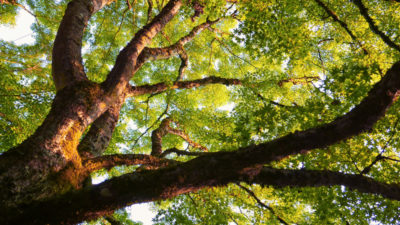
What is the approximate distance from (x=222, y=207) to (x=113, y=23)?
10775mm

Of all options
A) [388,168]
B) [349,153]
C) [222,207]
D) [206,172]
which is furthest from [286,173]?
[222,207]

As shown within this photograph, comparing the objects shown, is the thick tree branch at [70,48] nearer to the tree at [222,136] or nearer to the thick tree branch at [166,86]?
the tree at [222,136]

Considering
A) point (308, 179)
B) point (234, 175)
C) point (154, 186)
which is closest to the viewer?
point (154, 186)

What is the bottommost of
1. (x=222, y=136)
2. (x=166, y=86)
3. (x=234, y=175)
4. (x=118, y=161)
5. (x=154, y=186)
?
(x=154, y=186)

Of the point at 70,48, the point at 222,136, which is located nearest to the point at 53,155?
the point at 70,48

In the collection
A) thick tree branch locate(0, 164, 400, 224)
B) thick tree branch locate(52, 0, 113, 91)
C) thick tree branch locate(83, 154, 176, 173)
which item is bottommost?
thick tree branch locate(0, 164, 400, 224)

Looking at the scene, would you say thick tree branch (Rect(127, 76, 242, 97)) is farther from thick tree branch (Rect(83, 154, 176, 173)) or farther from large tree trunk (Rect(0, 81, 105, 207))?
thick tree branch (Rect(83, 154, 176, 173))

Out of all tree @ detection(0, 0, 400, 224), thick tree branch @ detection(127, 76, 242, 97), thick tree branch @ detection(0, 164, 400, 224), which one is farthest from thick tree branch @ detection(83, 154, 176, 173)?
thick tree branch @ detection(127, 76, 242, 97)

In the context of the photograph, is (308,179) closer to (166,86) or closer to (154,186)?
(154,186)

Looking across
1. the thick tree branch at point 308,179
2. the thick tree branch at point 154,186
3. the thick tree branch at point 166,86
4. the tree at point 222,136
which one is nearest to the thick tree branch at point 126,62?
the tree at point 222,136

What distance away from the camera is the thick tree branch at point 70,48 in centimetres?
330

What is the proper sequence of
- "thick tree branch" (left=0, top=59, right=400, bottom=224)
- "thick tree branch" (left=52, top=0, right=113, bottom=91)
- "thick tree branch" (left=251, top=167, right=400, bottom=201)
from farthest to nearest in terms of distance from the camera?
"thick tree branch" (left=52, top=0, right=113, bottom=91) < "thick tree branch" (left=251, top=167, right=400, bottom=201) < "thick tree branch" (left=0, top=59, right=400, bottom=224)

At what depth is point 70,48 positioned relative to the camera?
11.5 ft

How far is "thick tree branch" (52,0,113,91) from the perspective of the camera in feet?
10.8
